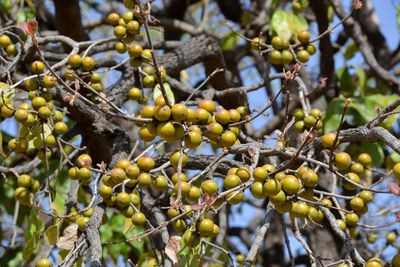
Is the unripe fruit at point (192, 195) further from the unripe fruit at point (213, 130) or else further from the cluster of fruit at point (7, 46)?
the cluster of fruit at point (7, 46)

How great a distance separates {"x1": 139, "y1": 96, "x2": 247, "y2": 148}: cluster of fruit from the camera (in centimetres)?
134

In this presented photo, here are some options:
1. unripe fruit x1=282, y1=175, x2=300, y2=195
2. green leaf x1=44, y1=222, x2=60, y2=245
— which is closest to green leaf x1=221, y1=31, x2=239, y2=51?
green leaf x1=44, y1=222, x2=60, y2=245

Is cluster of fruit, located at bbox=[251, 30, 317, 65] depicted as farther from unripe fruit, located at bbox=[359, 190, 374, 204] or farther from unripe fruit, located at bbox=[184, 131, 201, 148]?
unripe fruit, located at bbox=[184, 131, 201, 148]

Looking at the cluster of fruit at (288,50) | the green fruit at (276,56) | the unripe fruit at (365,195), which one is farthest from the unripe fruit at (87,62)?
the unripe fruit at (365,195)

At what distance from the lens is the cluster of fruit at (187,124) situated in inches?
52.6

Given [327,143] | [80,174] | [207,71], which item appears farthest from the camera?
[207,71]

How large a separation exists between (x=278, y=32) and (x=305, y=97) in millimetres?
503

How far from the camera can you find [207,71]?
137 inches

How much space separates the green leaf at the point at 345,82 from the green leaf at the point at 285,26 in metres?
0.58

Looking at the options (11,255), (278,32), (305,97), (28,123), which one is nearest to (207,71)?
(278,32)

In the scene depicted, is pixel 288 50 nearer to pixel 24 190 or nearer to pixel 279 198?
pixel 279 198

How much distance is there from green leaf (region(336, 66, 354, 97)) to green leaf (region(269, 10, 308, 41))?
58cm

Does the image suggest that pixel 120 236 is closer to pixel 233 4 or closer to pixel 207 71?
pixel 207 71

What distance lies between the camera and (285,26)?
2.80 meters
